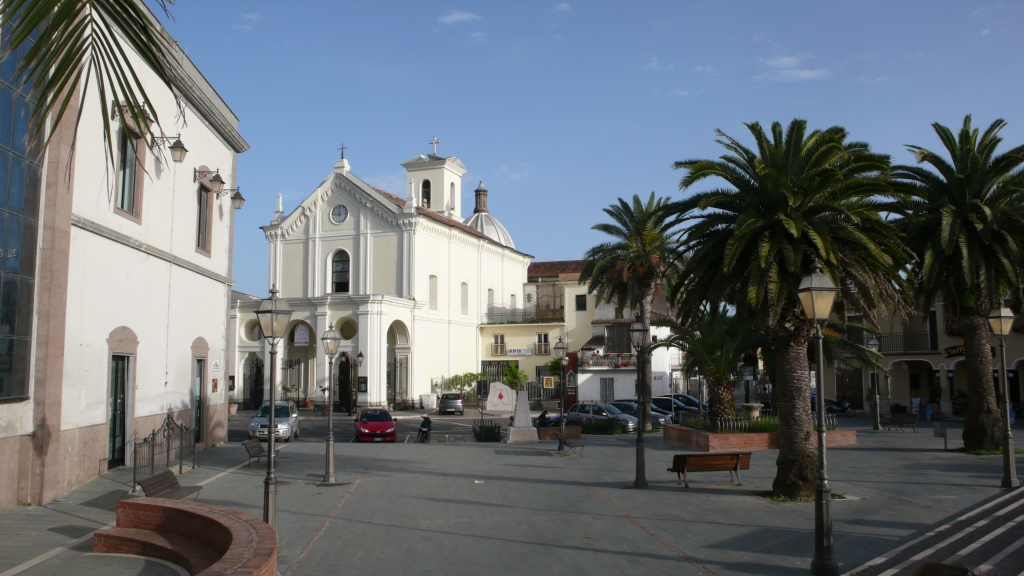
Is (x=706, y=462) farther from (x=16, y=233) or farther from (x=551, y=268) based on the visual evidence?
(x=551, y=268)

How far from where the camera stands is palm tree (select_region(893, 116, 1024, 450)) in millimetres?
18906

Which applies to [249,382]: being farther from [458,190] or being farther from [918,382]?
[918,382]

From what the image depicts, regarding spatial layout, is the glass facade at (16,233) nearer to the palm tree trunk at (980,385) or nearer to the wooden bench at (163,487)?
the wooden bench at (163,487)

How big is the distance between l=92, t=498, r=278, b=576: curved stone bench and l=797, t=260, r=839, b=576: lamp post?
6.16 metres

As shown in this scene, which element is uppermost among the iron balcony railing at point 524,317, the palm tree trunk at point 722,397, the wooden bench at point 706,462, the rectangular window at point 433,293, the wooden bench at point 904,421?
the rectangular window at point 433,293

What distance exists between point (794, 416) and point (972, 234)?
9.26m

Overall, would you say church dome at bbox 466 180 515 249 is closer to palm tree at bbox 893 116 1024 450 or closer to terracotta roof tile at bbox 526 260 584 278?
terracotta roof tile at bbox 526 260 584 278

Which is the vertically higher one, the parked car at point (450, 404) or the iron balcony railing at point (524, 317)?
the iron balcony railing at point (524, 317)

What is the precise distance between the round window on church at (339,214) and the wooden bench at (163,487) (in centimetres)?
3914

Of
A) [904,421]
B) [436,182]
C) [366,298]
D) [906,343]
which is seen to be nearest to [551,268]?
[436,182]

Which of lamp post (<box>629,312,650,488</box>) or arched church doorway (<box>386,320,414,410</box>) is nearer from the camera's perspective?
lamp post (<box>629,312,650,488</box>)

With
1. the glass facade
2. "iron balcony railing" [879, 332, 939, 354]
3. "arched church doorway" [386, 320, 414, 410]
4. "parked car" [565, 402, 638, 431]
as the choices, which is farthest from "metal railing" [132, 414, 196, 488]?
"iron balcony railing" [879, 332, 939, 354]

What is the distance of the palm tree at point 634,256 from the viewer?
32000 millimetres

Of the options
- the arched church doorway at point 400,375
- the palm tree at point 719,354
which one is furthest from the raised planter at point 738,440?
the arched church doorway at point 400,375
